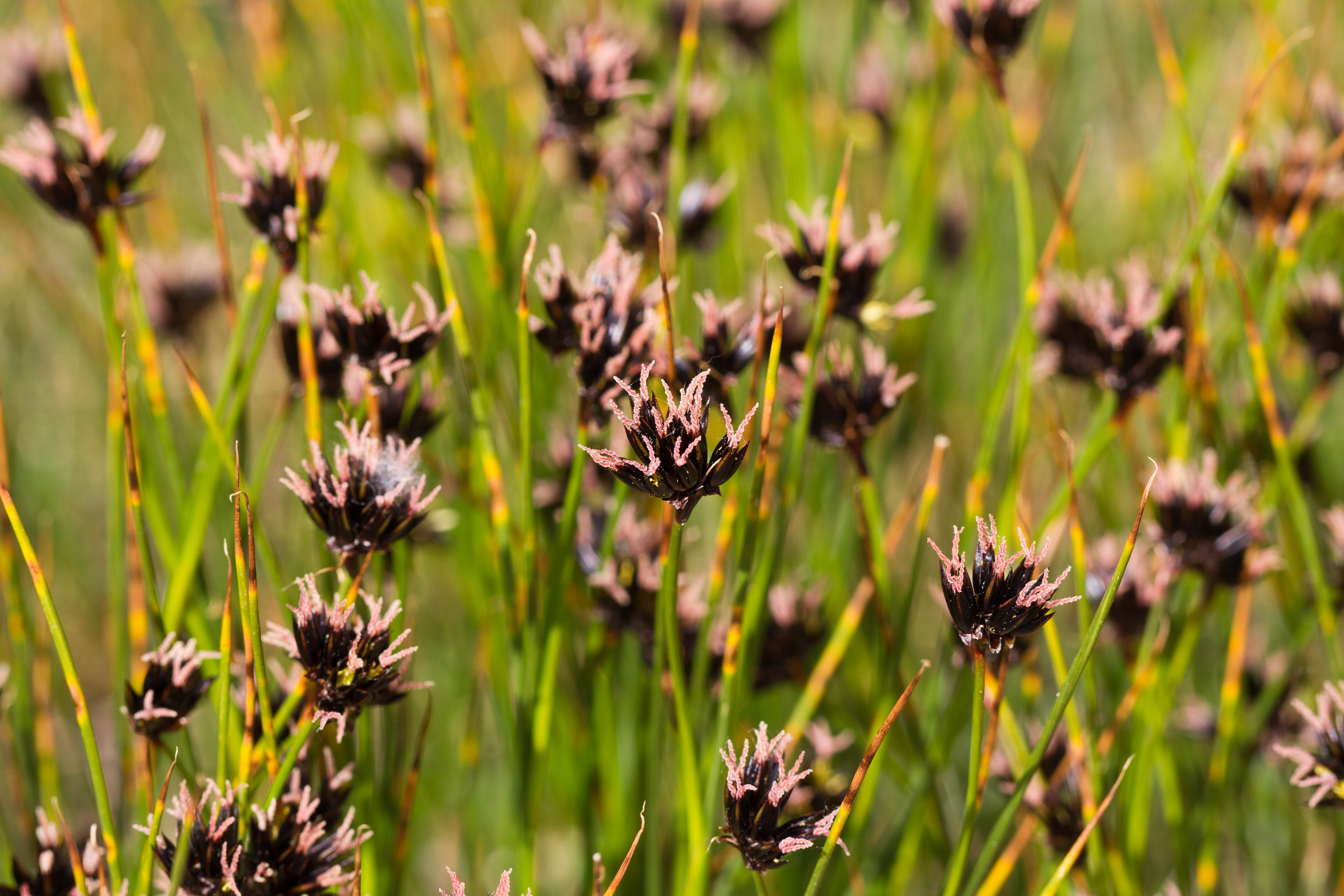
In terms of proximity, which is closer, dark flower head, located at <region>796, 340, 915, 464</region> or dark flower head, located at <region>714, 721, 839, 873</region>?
dark flower head, located at <region>714, 721, 839, 873</region>

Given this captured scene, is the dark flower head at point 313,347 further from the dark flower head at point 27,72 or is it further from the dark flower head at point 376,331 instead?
the dark flower head at point 27,72

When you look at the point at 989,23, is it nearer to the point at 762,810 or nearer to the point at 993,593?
the point at 993,593

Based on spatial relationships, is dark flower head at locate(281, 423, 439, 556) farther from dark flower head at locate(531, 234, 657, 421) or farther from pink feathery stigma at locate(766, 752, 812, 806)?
pink feathery stigma at locate(766, 752, 812, 806)

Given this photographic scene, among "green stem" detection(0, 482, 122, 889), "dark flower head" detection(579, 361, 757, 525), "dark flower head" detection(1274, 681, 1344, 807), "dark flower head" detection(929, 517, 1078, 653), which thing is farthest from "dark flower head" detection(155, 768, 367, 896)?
"dark flower head" detection(1274, 681, 1344, 807)

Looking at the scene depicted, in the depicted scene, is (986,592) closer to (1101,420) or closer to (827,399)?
(827,399)

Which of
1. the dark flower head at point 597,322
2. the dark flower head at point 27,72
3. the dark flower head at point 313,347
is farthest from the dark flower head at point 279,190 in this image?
the dark flower head at point 27,72

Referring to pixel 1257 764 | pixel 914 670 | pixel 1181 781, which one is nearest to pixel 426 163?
pixel 914 670
